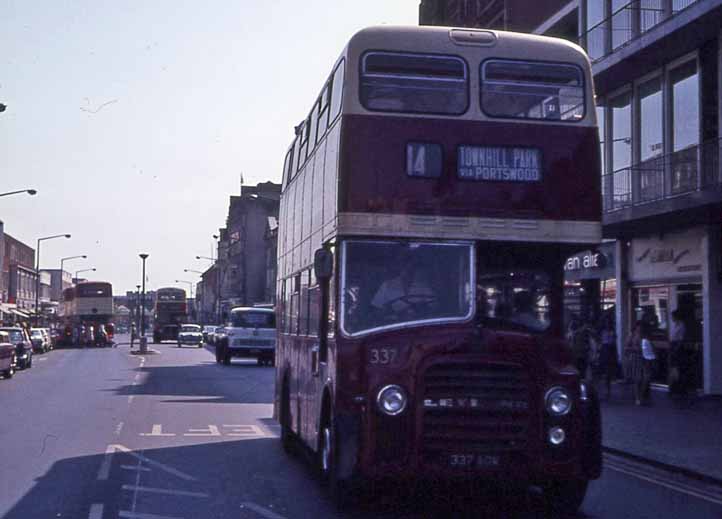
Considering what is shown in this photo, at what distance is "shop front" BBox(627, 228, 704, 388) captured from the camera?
2561 centimetres

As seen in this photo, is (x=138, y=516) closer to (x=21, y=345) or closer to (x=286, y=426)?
(x=286, y=426)

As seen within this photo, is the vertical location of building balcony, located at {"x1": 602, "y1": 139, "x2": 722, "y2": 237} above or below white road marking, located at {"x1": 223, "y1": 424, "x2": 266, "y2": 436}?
above

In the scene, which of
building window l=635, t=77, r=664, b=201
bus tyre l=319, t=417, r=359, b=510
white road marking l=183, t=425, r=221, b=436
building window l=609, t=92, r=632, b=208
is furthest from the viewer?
building window l=609, t=92, r=632, b=208

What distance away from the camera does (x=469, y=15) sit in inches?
1786

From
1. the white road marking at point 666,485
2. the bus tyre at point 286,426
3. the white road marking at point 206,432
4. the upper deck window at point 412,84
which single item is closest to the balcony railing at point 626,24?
the white road marking at point 206,432

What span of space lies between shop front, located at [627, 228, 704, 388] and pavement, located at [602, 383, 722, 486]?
2.03 meters

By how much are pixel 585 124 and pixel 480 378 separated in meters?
2.61

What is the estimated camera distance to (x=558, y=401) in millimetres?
9250

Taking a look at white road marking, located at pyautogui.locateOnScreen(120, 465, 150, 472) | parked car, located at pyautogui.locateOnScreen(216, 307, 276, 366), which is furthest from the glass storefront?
parked car, located at pyautogui.locateOnScreen(216, 307, 276, 366)

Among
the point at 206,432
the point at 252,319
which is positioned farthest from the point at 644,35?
the point at 252,319

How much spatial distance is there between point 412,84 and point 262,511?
158 inches

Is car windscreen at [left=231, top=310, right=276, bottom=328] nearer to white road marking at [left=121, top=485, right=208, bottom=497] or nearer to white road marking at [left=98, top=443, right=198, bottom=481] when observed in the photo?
white road marking at [left=98, top=443, right=198, bottom=481]

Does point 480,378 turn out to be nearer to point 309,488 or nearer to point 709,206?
point 309,488

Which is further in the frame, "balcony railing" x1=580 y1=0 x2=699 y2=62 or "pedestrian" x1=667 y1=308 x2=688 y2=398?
"balcony railing" x1=580 y1=0 x2=699 y2=62
